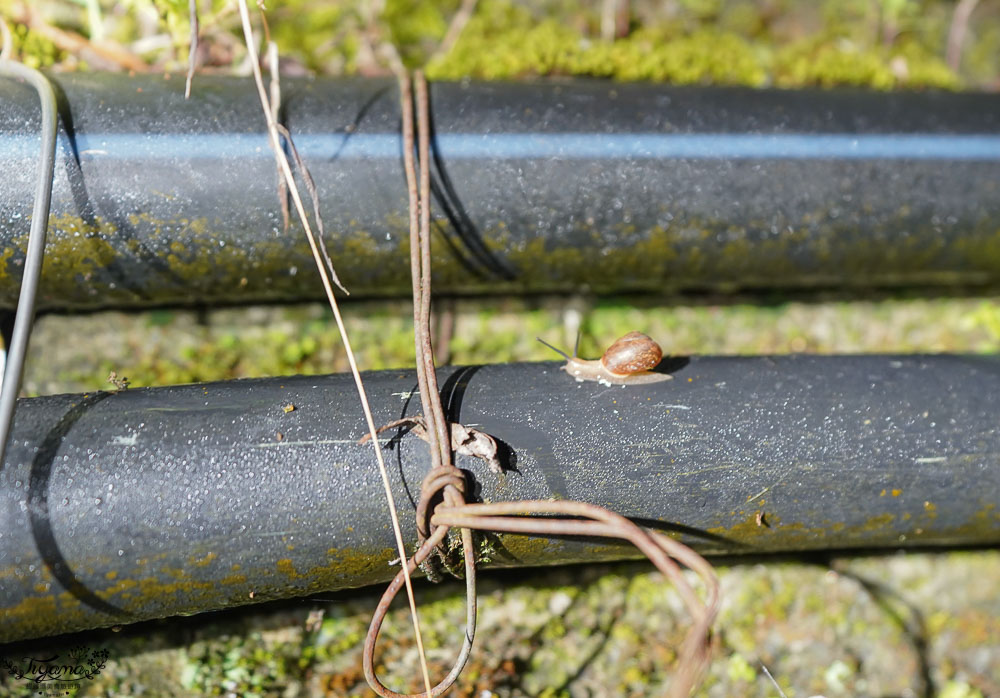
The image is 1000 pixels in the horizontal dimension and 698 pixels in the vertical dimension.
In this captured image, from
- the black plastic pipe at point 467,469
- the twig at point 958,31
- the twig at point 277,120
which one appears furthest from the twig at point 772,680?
the twig at point 958,31

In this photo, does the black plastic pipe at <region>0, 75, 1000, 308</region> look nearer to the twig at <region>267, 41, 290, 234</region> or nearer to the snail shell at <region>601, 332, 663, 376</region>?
the twig at <region>267, 41, 290, 234</region>

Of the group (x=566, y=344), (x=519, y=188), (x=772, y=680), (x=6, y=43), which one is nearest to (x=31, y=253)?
(x=6, y=43)

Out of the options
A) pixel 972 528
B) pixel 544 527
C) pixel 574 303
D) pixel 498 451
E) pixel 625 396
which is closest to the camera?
pixel 544 527

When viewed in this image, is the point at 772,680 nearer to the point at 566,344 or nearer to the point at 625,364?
the point at 625,364

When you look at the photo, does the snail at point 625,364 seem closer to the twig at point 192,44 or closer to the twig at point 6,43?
the twig at point 192,44

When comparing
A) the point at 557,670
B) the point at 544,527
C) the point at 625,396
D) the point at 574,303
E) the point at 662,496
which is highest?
the point at 574,303

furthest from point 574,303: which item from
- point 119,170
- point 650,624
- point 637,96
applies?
point 119,170

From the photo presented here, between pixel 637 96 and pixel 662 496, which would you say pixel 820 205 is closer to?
pixel 637 96
